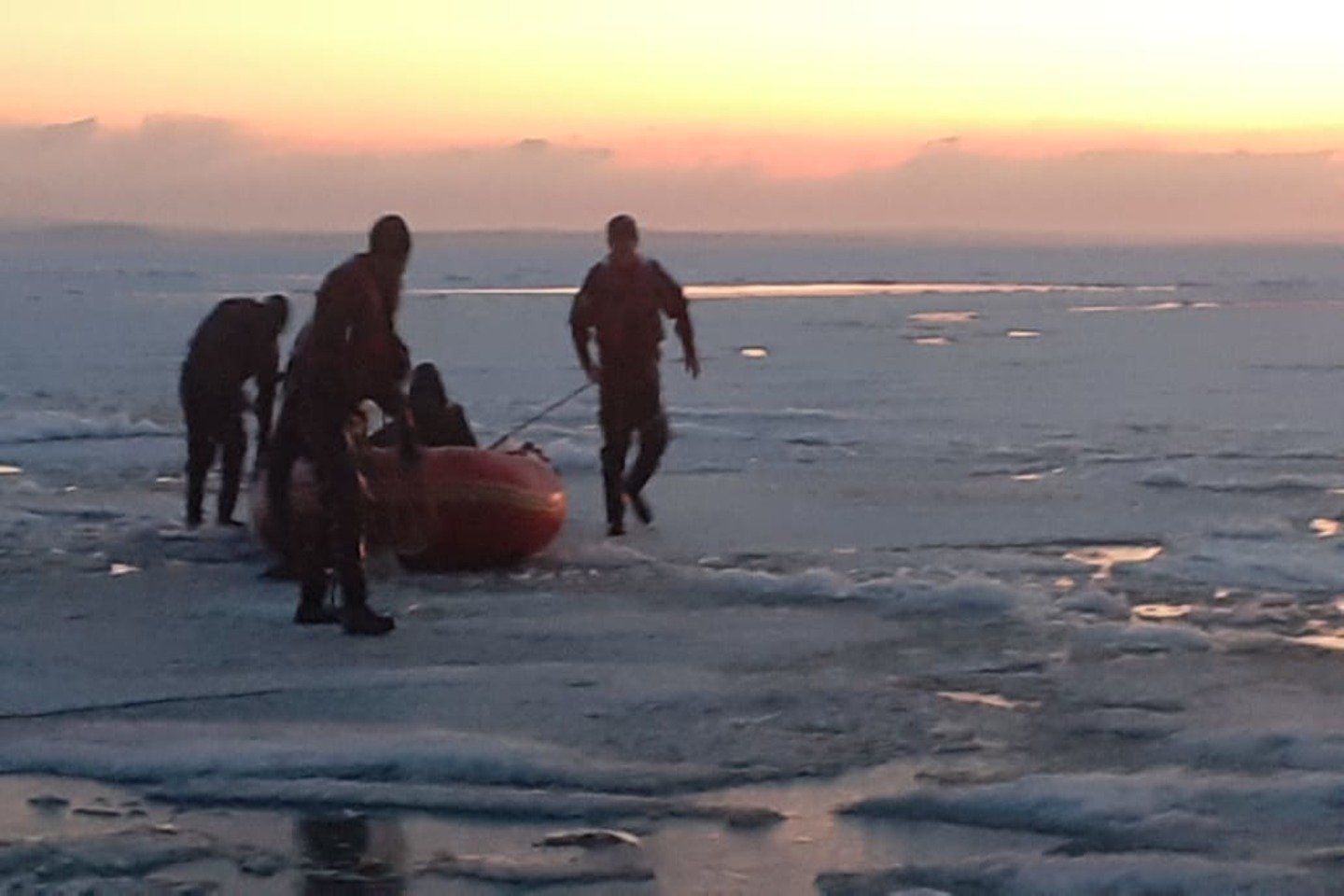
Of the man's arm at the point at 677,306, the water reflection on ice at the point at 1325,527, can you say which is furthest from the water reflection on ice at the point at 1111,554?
the man's arm at the point at 677,306

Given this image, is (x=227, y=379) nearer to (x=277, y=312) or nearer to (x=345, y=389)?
(x=277, y=312)

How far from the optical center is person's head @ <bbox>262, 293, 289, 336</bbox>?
36.8ft

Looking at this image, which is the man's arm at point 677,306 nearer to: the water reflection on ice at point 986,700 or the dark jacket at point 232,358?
the dark jacket at point 232,358

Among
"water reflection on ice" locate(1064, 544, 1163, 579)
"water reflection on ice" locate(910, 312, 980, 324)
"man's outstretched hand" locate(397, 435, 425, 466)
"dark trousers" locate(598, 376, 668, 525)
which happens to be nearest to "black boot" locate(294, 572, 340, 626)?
"man's outstretched hand" locate(397, 435, 425, 466)

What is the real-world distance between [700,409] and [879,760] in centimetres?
1259

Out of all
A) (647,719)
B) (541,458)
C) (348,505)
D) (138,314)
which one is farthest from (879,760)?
(138,314)

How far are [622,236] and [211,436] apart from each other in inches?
94.4

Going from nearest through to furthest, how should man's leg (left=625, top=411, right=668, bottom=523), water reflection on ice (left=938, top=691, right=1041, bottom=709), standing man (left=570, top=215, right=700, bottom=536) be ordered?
water reflection on ice (left=938, top=691, right=1041, bottom=709), standing man (left=570, top=215, right=700, bottom=536), man's leg (left=625, top=411, right=668, bottom=523)

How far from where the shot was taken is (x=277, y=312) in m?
→ 11.2

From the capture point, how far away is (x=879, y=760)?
6242mm

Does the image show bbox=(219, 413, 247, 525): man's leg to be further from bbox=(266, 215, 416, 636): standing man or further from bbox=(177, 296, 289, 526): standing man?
bbox=(266, 215, 416, 636): standing man

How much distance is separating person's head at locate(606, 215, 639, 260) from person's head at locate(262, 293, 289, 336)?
1722 mm

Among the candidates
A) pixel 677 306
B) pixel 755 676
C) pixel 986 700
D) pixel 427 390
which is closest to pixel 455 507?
pixel 427 390

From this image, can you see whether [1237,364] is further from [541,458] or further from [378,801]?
[378,801]
